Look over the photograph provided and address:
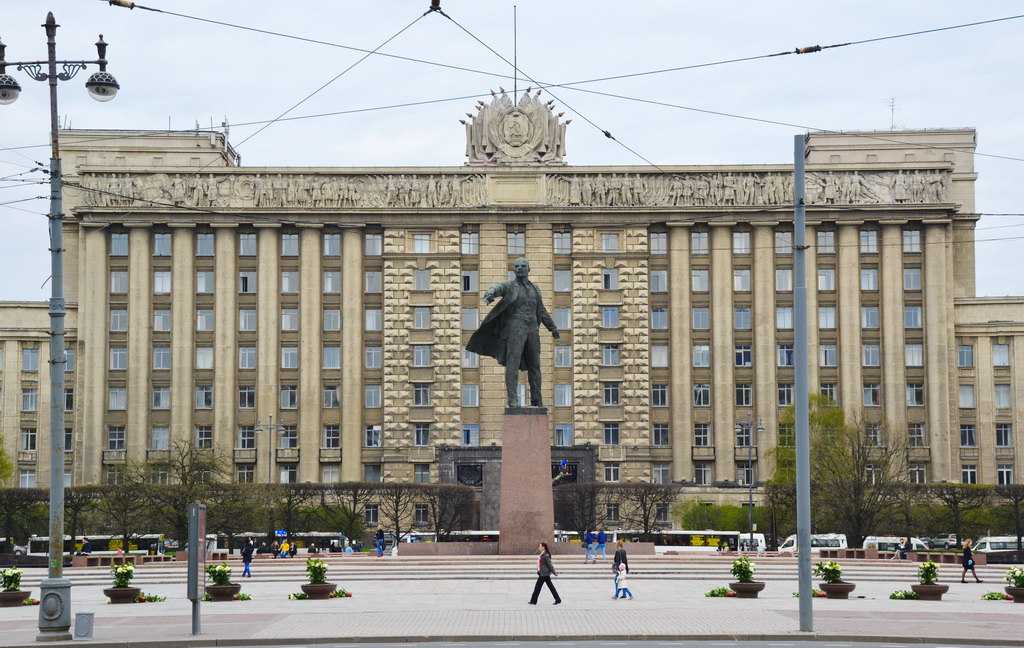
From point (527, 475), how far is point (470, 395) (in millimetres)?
52925

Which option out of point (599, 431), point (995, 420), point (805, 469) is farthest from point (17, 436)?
point (805, 469)

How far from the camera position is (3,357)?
98812 mm

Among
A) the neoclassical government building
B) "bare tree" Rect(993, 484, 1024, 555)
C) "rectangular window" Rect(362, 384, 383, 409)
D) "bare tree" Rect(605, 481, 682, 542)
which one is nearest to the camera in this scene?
"bare tree" Rect(993, 484, 1024, 555)

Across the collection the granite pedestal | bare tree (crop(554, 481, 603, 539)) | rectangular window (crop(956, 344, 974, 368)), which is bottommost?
bare tree (crop(554, 481, 603, 539))

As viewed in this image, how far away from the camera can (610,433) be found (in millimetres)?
98312

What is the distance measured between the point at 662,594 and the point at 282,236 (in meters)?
63.6

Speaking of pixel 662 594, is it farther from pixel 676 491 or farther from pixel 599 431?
pixel 599 431

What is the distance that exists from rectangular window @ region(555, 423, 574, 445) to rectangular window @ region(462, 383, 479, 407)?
19.5ft

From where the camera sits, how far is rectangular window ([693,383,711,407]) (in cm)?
9875

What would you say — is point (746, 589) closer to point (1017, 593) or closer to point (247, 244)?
point (1017, 593)

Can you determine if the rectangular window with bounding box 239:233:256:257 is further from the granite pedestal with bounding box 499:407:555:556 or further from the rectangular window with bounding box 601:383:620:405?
the granite pedestal with bounding box 499:407:555:556

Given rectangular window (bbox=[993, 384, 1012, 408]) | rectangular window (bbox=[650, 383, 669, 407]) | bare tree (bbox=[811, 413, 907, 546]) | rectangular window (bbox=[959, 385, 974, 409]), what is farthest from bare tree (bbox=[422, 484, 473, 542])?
rectangular window (bbox=[993, 384, 1012, 408])

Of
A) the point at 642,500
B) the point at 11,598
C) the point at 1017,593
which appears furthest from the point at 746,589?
the point at 642,500

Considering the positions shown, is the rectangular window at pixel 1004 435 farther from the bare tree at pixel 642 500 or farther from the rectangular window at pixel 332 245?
the rectangular window at pixel 332 245
